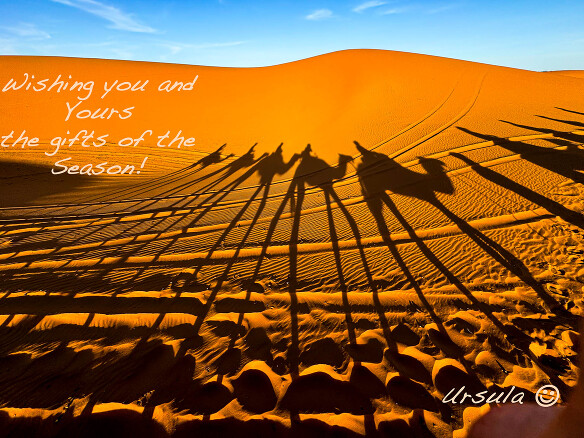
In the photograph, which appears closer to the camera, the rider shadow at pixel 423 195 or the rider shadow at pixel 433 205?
the rider shadow at pixel 433 205

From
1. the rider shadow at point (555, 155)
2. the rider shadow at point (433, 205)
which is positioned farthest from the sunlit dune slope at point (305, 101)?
the rider shadow at point (433, 205)

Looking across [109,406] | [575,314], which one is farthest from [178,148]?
[575,314]

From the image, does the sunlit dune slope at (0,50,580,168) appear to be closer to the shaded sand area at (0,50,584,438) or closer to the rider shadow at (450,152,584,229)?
the shaded sand area at (0,50,584,438)

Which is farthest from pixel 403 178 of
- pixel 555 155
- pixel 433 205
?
pixel 555 155

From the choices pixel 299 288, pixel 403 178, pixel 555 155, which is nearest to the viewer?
pixel 299 288

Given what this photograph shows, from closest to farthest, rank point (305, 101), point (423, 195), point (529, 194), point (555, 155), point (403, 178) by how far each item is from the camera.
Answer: point (529, 194) → point (423, 195) → point (403, 178) → point (555, 155) → point (305, 101)

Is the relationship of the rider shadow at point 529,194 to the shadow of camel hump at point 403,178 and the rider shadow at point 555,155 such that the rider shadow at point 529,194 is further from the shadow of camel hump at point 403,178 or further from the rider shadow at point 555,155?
the rider shadow at point 555,155

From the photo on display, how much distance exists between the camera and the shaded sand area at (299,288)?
11.7 feet

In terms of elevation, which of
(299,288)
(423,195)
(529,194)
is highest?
(423,195)

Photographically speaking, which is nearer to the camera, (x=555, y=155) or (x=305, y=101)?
(x=555, y=155)

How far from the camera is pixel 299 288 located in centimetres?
550

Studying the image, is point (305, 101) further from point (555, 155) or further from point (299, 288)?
point (299, 288)

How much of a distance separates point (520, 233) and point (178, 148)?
627 inches

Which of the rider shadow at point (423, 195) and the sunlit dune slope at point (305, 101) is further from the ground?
the sunlit dune slope at point (305, 101)
